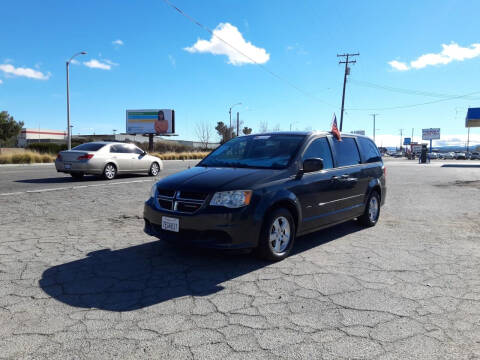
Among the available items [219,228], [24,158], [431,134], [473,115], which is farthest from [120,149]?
[431,134]

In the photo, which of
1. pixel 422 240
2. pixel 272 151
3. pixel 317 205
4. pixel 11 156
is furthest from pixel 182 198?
pixel 11 156

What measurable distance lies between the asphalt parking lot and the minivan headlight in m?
0.75

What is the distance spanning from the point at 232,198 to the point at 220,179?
0.36m

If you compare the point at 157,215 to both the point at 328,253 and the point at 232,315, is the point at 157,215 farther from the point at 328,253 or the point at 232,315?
the point at 328,253

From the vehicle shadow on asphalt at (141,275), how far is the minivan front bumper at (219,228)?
0.60 ft

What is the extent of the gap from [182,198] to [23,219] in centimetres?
406

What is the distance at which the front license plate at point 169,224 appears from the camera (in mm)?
4238

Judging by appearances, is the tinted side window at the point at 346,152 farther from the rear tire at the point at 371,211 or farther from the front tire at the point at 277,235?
the front tire at the point at 277,235

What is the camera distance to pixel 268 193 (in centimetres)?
431

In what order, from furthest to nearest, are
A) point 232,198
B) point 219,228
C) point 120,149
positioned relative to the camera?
point 120,149 < point 232,198 < point 219,228

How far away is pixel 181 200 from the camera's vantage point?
430 centimetres

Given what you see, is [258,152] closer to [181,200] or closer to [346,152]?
[181,200]

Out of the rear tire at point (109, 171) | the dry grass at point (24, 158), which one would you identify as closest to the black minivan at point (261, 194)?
the rear tire at point (109, 171)

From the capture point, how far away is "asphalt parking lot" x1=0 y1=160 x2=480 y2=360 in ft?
8.73
